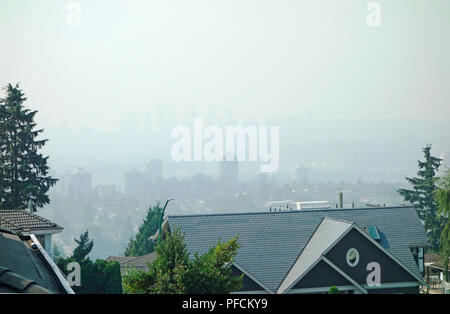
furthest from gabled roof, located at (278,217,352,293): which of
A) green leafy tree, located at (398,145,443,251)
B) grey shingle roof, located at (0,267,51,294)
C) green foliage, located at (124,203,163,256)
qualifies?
green leafy tree, located at (398,145,443,251)

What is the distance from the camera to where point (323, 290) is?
19453 mm

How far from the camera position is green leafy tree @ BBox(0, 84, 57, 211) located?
30.0 m

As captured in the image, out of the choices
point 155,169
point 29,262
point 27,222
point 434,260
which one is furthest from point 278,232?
point 155,169

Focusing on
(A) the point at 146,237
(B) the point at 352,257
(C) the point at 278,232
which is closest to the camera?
(B) the point at 352,257

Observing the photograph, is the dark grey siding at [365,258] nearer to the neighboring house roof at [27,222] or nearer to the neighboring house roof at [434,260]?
the neighboring house roof at [434,260]

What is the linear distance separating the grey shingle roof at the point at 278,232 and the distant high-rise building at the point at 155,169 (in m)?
26.3

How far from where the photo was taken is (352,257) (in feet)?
66.4

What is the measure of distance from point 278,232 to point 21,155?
1591 centimetres

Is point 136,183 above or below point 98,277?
above

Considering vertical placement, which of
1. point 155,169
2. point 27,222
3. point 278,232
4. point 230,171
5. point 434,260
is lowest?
point 434,260

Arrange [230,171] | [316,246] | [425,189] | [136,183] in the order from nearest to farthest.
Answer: [316,246] → [425,189] → [230,171] → [136,183]

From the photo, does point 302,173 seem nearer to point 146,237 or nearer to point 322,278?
point 146,237

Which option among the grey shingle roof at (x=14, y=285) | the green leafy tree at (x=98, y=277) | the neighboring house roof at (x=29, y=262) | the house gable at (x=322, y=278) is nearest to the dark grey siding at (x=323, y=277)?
the house gable at (x=322, y=278)
